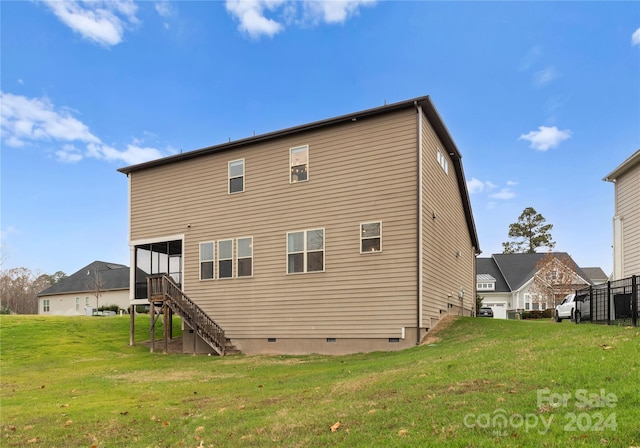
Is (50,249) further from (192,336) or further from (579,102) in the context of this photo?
(579,102)

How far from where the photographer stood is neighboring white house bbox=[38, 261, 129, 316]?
150ft

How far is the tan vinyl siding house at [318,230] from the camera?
47.4 feet

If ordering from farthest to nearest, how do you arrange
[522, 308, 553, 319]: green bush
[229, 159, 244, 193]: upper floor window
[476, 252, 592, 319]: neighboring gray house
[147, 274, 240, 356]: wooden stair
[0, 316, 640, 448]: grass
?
1. [476, 252, 592, 319]: neighboring gray house
2. [522, 308, 553, 319]: green bush
3. [229, 159, 244, 193]: upper floor window
4. [147, 274, 240, 356]: wooden stair
5. [0, 316, 640, 448]: grass

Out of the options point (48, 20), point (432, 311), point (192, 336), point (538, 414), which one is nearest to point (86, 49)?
point (48, 20)

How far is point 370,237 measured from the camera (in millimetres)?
14914

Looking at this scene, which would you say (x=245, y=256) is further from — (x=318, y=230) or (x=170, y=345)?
(x=170, y=345)

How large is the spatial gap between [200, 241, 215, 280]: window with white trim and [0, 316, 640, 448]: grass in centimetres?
579

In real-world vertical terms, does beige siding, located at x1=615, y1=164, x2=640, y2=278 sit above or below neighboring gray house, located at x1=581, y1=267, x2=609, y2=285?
above

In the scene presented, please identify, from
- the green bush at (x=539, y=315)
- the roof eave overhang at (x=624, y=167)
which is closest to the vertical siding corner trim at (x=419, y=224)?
the roof eave overhang at (x=624, y=167)

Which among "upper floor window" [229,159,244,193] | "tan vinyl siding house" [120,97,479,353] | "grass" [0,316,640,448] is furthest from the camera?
"upper floor window" [229,159,244,193]

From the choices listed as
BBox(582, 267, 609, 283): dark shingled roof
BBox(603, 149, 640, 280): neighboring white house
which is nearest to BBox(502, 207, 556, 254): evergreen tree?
BBox(582, 267, 609, 283): dark shingled roof

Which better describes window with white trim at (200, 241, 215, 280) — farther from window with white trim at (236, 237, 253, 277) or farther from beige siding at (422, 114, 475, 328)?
beige siding at (422, 114, 475, 328)

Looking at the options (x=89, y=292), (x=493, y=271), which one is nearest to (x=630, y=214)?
(x=493, y=271)

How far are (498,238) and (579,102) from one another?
44821mm
